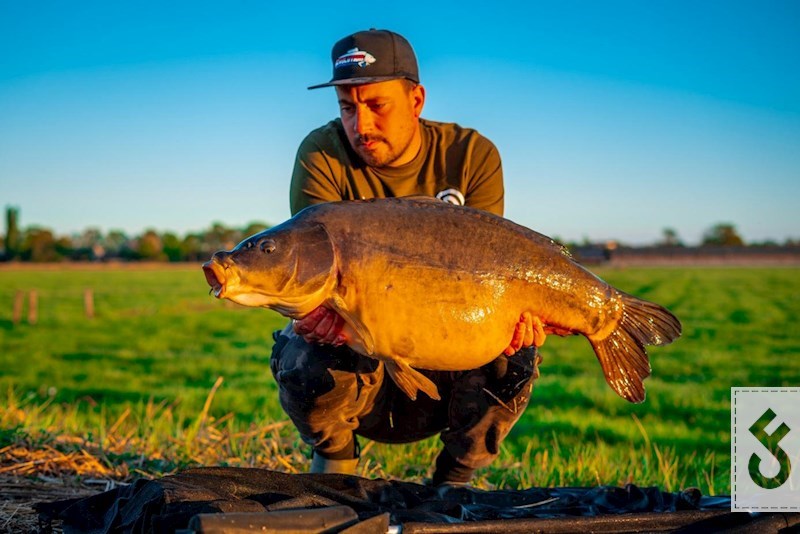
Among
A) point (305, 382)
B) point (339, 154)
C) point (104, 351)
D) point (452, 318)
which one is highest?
point (339, 154)

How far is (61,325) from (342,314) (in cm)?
2036

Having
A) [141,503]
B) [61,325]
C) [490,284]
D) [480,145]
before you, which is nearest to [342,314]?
[490,284]

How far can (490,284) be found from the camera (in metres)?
2.98

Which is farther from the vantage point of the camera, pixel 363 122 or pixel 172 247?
pixel 172 247

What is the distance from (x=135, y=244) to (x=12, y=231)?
58.9ft

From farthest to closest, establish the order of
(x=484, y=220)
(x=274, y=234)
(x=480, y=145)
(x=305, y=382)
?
(x=480, y=145)
(x=305, y=382)
(x=484, y=220)
(x=274, y=234)

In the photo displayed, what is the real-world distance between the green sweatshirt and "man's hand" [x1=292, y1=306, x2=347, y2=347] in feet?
2.95

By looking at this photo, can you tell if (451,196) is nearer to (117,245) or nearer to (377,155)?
(377,155)

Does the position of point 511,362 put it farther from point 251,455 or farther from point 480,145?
point 251,455

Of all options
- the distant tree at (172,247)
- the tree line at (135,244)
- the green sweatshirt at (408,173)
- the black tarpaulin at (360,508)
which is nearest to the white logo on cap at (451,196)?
the green sweatshirt at (408,173)

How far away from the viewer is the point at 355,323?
283 centimetres

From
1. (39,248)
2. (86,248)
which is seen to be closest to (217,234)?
(86,248)

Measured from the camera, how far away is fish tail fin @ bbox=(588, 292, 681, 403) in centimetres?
322

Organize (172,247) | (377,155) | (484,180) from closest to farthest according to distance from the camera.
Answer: (377,155), (484,180), (172,247)
